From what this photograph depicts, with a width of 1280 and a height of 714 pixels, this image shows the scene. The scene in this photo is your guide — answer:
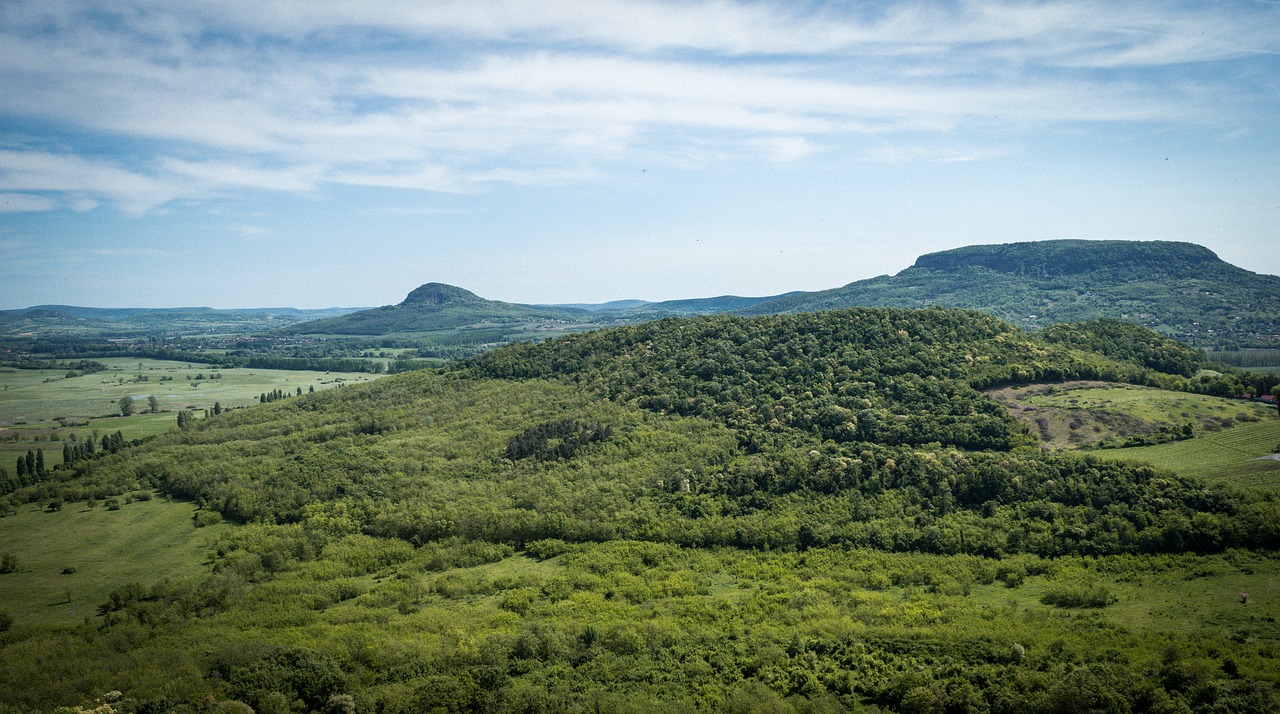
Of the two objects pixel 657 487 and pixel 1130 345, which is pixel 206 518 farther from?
pixel 1130 345

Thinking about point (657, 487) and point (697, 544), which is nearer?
point (697, 544)

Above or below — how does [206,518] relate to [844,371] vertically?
below

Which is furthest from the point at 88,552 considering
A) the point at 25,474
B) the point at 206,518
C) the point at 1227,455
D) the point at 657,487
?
the point at 1227,455

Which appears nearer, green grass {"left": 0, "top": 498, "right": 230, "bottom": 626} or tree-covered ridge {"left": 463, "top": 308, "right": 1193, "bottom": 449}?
green grass {"left": 0, "top": 498, "right": 230, "bottom": 626}

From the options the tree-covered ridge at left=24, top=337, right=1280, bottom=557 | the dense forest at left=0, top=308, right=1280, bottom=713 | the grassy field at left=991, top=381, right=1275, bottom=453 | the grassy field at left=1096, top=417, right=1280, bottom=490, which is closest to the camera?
the dense forest at left=0, top=308, right=1280, bottom=713

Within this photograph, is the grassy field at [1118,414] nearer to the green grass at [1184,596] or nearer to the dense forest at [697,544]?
the dense forest at [697,544]

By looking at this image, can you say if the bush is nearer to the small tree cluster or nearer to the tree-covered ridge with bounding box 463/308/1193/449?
the small tree cluster

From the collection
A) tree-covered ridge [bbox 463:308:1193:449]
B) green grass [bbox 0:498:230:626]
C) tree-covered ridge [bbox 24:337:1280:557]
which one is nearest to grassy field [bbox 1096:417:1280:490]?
tree-covered ridge [bbox 24:337:1280:557]

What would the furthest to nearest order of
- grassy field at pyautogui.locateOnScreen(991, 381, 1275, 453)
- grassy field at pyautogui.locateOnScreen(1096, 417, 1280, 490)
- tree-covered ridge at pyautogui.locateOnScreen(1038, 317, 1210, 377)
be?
tree-covered ridge at pyautogui.locateOnScreen(1038, 317, 1210, 377) → grassy field at pyautogui.locateOnScreen(991, 381, 1275, 453) → grassy field at pyautogui.locateOnScreen(1096, 417, 1280, 490)
